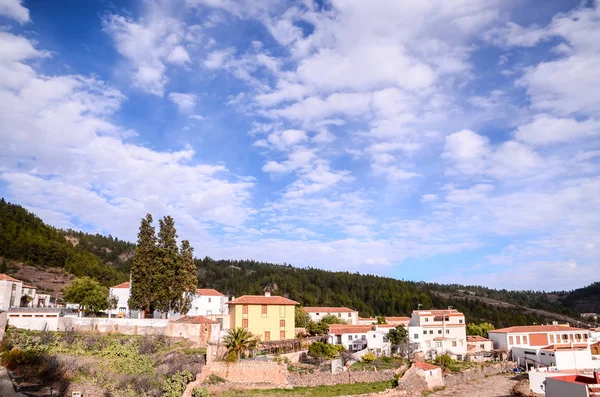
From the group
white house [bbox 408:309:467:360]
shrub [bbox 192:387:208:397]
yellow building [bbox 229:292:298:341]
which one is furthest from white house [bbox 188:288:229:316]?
shrub [bbox 192:387:208:397]

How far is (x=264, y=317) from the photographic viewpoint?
2116 inches

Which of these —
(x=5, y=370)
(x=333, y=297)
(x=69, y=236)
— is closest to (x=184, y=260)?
(x=5, y=370)

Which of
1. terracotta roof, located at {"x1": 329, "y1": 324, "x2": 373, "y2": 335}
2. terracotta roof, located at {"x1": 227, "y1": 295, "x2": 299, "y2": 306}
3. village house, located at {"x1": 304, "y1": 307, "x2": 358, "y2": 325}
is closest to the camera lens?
terracotta roof, located at {"x1": 227, "y1": 295, "x2": 299, "y2": 306}

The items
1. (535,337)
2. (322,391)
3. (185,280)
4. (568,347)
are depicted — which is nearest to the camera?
(322,391)

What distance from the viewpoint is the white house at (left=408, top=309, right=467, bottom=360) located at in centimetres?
5631

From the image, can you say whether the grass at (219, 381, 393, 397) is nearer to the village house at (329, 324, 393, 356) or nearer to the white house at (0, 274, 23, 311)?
the village house at (329, 324, 393, 356)

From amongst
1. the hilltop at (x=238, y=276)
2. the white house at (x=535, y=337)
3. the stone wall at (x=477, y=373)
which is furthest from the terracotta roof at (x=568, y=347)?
the hilltop at (x=238, y=276)

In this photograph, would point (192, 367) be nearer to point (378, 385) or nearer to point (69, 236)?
point (378, 385)

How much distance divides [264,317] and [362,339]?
1293cm

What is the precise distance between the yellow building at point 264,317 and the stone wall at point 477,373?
1894 centimetres

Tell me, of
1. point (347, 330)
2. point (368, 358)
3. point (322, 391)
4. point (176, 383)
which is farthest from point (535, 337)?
point (176, 383)

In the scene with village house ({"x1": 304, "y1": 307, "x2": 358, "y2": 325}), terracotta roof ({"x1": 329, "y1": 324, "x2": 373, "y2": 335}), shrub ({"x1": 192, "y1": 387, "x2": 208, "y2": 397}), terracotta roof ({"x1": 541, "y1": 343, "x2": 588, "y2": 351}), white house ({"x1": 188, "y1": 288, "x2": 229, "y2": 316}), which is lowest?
shrub ({"x1": 192, "y1": 387, "x2": 208, "y2": 397})

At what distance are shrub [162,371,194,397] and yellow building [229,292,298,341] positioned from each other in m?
16.8

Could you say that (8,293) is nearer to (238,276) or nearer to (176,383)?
(176,383)
